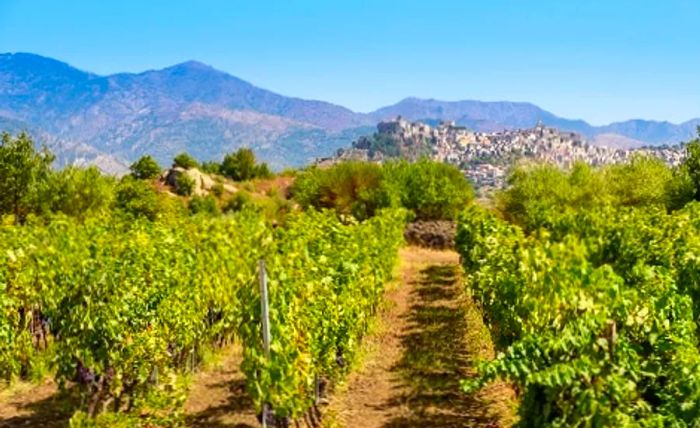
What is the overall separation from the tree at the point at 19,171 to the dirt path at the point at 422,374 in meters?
24.2

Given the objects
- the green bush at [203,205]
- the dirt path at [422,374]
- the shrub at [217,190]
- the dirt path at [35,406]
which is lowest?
the dirt path at [422,374]

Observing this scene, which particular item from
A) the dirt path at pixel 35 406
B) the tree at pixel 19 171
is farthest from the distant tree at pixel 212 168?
the dirt path at pixel 35 406

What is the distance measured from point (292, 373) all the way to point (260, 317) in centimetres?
99

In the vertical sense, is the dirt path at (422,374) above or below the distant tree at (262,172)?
below

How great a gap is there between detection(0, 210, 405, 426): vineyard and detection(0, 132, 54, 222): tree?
2294cm

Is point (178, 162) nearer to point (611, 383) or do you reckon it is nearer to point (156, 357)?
point (156, 357)

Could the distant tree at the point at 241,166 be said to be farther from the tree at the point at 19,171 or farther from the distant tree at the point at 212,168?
the tree at the point at 19,171

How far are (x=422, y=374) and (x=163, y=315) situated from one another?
647 cm

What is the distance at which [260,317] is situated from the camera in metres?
10.0

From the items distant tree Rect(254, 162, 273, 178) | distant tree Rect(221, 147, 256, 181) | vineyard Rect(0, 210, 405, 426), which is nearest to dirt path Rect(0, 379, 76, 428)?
vineyard Rect(0, 210, 405, 426)

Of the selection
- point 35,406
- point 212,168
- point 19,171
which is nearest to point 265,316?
point 35,406

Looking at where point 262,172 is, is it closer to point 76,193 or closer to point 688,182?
point 76,193

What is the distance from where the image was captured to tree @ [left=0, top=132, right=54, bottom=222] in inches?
1465

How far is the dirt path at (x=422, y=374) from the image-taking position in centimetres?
1271
